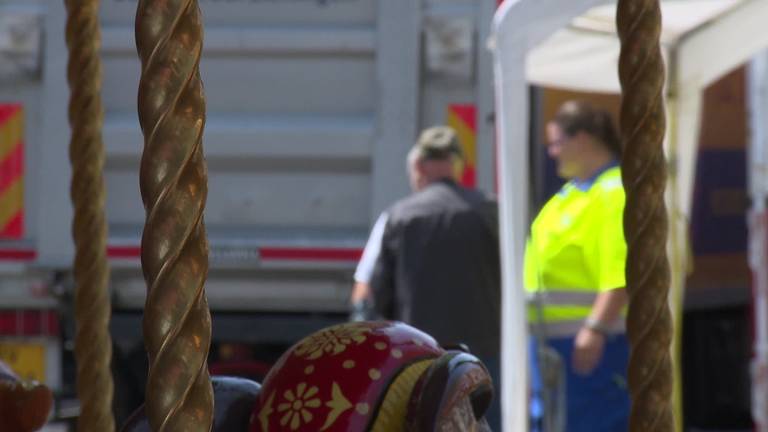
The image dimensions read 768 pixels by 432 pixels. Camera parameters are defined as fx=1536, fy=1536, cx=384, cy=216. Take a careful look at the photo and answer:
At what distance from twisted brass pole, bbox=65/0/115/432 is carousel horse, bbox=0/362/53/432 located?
316 mm

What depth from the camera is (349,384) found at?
124 cm

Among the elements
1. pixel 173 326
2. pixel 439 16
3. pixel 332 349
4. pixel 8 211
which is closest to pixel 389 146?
pixel 439 16

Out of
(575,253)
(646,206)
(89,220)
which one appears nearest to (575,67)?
(575,253)

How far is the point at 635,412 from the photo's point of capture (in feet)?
3.90

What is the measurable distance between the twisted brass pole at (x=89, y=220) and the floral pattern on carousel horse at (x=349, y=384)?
1.39 ft

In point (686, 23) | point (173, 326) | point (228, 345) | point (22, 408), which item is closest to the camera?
point (173, 326)

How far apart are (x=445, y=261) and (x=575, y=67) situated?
0.76 meters

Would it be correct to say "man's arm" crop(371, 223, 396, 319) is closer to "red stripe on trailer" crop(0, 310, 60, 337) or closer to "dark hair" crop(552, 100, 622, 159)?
"dark hair" crop(552, 100, 622, 159)

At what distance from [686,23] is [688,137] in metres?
0.45

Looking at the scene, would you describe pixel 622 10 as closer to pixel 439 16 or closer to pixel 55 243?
pixel 439 16

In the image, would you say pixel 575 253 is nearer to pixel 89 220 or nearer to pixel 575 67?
pixel 575 67

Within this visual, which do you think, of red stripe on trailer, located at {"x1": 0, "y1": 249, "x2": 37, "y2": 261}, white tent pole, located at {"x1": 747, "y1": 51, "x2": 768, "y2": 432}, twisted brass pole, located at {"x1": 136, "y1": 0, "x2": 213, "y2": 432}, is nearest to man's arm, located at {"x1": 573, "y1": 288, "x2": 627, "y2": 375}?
white tent pole, located at {"x1": 747, "y1": 51, "x2": 768, "y2": 432}

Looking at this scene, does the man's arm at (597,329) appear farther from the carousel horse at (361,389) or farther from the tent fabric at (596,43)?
the carousel horse at (361,389)

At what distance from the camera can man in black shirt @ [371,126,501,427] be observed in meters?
4.54
